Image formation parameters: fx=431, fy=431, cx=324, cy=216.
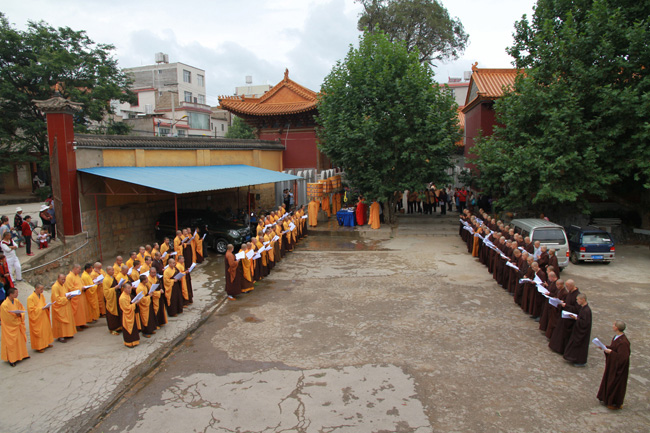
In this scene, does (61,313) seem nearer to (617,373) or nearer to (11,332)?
(11,332)

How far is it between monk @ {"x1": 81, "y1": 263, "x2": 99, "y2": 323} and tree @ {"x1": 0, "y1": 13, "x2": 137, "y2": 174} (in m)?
13.3

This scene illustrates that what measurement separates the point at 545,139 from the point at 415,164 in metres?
5.64

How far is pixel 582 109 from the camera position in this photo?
15.4 metres

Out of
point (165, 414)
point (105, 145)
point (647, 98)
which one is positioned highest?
point (647, 98)

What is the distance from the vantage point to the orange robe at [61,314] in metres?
8.66

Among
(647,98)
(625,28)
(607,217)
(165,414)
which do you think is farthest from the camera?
(607,217)

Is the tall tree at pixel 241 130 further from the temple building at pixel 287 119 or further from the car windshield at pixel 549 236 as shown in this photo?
the car windshield at pixel 549 236

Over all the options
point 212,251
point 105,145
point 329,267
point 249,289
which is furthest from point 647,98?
point 105,145

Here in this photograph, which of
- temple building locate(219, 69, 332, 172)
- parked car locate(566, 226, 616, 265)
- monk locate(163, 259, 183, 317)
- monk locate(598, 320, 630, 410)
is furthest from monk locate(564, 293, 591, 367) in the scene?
temple building locate(219, 69, 332, 172)

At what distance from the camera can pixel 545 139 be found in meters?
15.7

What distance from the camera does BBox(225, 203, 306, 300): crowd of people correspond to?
1148 cm

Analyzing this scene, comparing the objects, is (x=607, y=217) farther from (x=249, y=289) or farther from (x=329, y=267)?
(x=249, y=289)

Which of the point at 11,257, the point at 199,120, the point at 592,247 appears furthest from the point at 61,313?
the point at 199,120

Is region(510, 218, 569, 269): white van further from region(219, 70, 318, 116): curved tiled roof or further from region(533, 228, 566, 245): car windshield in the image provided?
region(219, 70, 318, 116): curved tiled roof
